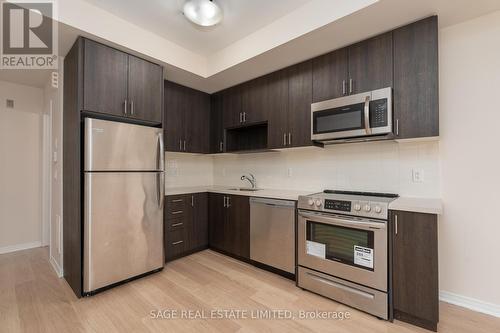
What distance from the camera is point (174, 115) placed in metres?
3.31

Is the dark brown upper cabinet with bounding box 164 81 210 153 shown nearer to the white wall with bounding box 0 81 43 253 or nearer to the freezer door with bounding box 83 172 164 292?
the freezer door with bounding box 83 172 164 292

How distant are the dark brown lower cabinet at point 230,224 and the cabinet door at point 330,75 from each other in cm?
151

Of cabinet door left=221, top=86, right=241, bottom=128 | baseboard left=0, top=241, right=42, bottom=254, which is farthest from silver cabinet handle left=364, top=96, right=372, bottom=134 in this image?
baseboard left=0, top=241, right=42, bottom=254

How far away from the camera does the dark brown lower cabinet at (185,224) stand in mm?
2977

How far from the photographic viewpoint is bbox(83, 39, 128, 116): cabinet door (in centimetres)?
219

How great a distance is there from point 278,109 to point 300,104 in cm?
31

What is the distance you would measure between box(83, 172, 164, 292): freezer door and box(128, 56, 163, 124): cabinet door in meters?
0.68

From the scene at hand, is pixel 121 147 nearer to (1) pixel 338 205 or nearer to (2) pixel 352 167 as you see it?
(1) pixel 338 205

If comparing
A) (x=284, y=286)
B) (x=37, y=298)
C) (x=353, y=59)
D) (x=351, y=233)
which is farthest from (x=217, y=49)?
(x=37, y=298)

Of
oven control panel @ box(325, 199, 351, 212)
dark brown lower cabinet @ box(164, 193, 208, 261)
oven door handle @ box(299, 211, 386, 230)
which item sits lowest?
dark brown lower cabinet @ box(164, 193, 208, 261)

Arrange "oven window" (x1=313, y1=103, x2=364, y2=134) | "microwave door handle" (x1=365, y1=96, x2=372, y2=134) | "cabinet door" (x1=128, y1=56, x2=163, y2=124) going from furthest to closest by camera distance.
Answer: "cabinet door" (x1=128, y1=56, x2=163, y2=124) → "oven window" (x1=313, y1=103, x2=364, y2=134) → "microwave door handle" (x1=365, y1=96, x2=372, y2=134)

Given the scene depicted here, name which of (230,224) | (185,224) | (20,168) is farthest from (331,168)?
(20,168)

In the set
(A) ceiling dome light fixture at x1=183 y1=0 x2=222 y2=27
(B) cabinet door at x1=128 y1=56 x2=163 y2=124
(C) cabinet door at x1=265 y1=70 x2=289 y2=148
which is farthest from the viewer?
(C) cabinet door at x1=265 y1=70 x2=289 y2=148

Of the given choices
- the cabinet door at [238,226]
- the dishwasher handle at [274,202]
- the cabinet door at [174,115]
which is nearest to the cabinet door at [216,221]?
the cabinet door at [238,226]
